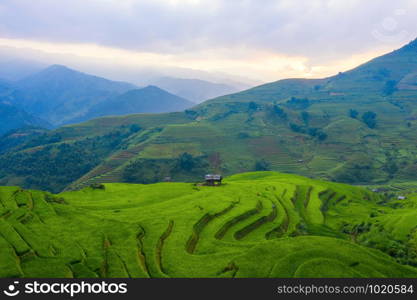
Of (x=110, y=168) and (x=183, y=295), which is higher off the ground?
(x=183, y=295)

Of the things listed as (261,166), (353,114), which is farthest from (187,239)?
(353,114)

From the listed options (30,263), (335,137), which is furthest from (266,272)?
(335,137)

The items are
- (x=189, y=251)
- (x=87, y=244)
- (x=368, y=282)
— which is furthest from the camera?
(x=189, y=251)

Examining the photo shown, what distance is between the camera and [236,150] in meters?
146

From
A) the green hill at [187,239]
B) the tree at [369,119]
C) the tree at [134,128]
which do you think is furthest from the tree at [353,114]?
the green hill at [187,239]

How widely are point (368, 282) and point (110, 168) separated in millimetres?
123115

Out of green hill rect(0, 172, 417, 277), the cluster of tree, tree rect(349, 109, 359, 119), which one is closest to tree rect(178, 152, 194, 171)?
green hill rect(0, 172, 417, 277)

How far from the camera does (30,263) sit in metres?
19.8

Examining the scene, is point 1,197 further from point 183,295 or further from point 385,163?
point 385,163

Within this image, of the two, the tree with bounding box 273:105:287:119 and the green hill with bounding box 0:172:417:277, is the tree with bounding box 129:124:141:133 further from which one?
the green hill with bounding box 0:172:417:277

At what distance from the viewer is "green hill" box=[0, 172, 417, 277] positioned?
20516mm

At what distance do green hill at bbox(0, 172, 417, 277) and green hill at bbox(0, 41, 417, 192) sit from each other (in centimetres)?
7950

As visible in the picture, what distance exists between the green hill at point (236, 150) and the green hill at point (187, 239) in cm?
7950

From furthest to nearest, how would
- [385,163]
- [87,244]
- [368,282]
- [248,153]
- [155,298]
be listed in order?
1. [248,153]
2. [385,163]
3. [87,244]
4. [368,282]
5. [155,298]
